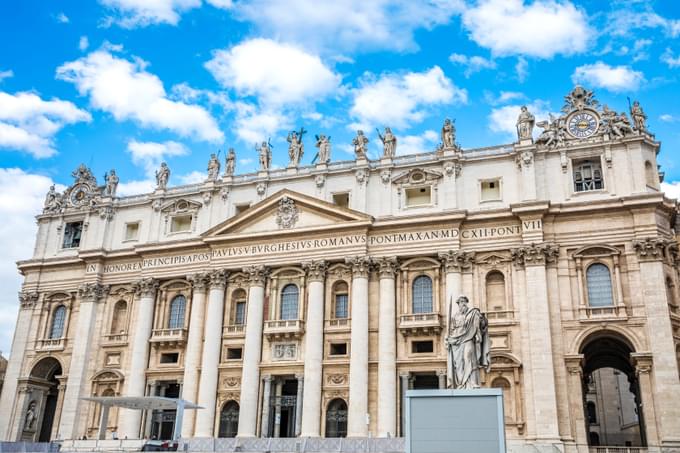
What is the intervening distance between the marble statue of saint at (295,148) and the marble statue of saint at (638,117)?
20.7 metres

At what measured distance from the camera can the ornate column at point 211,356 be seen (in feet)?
133

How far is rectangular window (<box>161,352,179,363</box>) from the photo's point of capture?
4444cm

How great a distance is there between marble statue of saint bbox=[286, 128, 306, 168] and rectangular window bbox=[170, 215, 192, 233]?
27.3ft

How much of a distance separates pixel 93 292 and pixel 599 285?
32775 mm

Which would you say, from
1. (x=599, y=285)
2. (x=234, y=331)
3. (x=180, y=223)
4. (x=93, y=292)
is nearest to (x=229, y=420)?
(x=234, y=331)

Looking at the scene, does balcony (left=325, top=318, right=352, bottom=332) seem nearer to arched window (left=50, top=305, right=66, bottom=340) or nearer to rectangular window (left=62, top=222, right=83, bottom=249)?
arched window (left=50, top=305, right=66, bottom=340)

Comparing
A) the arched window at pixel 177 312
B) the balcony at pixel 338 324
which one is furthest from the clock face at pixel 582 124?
the arched window at pixel 177 312

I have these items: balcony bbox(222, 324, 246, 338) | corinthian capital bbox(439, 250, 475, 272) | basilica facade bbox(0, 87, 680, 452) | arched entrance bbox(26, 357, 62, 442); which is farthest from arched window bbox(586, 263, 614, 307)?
arched entrance bbox(26, 357, 62, 442)

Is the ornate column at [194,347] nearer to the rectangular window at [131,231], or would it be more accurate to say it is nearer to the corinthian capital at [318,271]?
the rectangular window at [131,231]

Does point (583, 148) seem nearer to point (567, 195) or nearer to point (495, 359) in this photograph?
point (567, 195)

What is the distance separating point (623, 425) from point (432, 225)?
79.5 feet

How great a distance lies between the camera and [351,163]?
44375 mm

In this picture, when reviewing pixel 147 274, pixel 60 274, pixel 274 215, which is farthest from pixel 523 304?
pixel 60 274

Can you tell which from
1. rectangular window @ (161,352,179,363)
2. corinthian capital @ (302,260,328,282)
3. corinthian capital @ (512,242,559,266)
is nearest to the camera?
corinthian capital @ (512,242,559,266)
